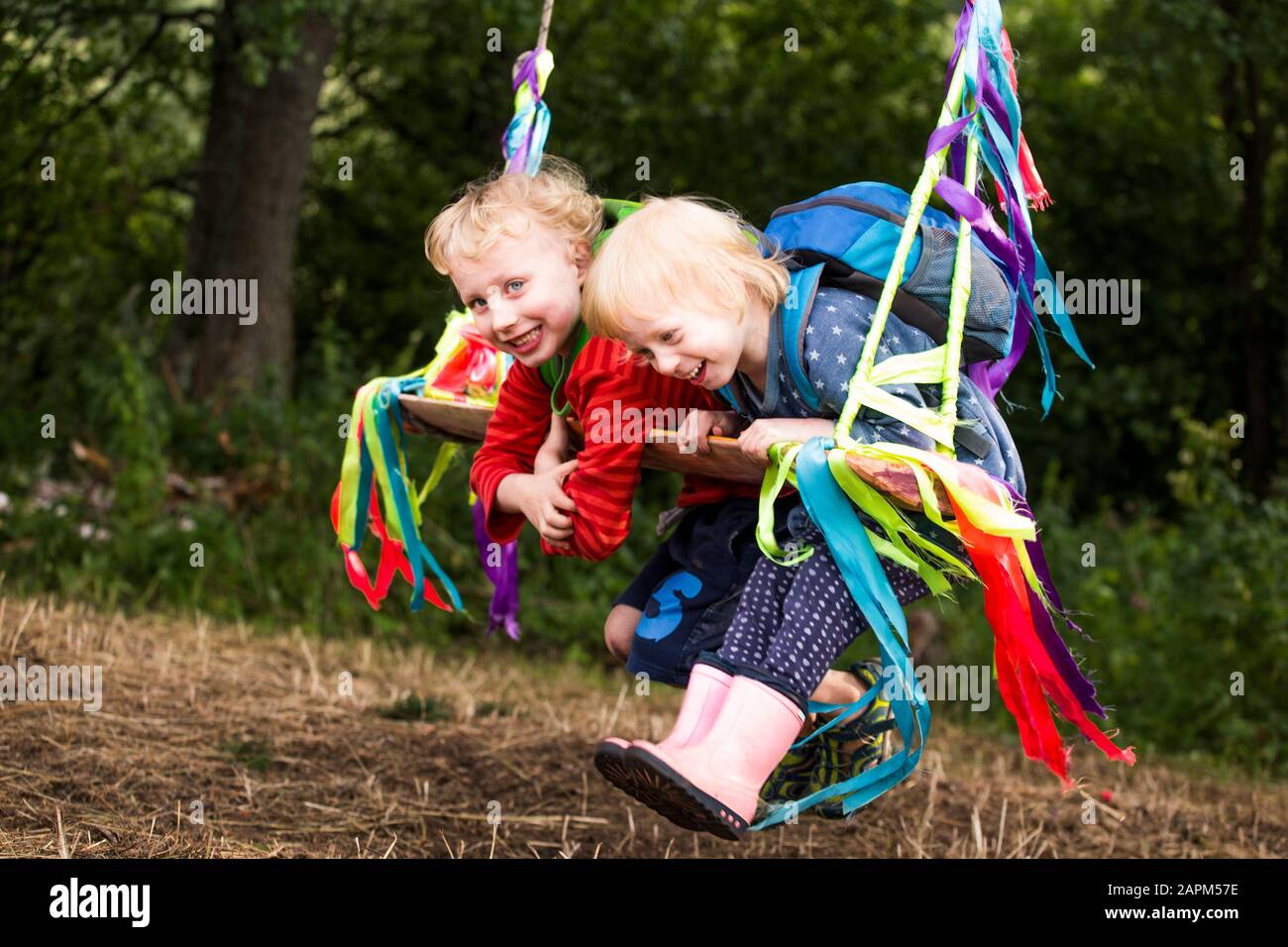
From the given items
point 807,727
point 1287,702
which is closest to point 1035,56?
Result: point 1287,702

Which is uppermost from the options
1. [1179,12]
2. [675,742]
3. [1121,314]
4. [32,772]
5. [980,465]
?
[1179,12]

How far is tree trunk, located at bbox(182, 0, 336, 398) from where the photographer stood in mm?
6648

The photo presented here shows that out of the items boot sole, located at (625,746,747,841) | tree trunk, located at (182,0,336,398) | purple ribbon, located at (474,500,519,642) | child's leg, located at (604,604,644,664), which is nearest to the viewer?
boot sole, located at (625,746,747,841)

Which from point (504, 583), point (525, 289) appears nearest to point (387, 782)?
point (504, 583)

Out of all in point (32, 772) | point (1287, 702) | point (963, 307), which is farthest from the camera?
point (1287, 702)

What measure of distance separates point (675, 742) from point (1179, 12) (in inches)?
203

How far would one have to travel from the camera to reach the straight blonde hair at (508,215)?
2.65 meters

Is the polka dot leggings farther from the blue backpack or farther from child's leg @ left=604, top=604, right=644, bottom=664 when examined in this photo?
child's leg @ left=604, top=604, right=644, bottom=664

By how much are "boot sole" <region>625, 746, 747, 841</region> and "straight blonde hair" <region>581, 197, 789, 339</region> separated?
0.71 metres

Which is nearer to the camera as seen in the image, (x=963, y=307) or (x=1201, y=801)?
(x=963, y=307)

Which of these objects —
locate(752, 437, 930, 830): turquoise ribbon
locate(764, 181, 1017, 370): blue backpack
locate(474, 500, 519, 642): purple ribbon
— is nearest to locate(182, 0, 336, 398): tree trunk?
locate(474, 500, 519, 642): purple ribbon

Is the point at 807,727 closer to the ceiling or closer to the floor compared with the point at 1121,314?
closer to the floor

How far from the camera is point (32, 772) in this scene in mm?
3182

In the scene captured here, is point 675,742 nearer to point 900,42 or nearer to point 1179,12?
point 1179,12
